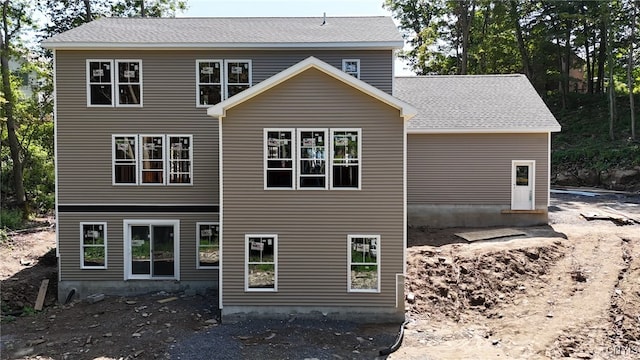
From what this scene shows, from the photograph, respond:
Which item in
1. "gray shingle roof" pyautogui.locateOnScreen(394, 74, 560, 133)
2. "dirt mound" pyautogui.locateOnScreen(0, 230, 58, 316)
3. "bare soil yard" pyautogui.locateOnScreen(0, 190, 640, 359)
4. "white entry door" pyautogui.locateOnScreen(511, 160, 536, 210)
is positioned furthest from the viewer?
"white entry door" pyautogui.locateOnScreen(511, 160, 536, 210)

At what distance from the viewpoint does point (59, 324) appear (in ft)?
43.2

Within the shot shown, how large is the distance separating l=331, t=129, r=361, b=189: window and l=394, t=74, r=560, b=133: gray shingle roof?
6285 millimetres

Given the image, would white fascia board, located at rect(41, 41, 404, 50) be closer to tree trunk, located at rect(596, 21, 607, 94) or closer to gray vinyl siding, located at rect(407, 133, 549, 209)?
gray vinyl siding, located at rect(407, 133, 549, 209)

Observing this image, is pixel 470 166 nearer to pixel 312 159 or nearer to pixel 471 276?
pixel 471 276

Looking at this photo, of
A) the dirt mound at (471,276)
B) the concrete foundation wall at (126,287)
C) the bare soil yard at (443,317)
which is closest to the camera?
the bare soil yard at (443,317)

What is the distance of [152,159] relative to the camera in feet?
50.1

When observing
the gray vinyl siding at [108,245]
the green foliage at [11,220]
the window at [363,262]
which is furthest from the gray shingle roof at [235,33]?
the green foliage at [11,220]

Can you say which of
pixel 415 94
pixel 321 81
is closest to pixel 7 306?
pixel 321 81

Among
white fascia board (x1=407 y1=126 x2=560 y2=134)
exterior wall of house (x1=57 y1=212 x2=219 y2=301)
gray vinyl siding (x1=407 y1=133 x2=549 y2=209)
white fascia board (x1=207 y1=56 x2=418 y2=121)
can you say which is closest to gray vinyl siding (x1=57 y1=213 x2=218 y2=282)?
exterior wall of house (x1=57 y1=212 x2=219 y2=301)

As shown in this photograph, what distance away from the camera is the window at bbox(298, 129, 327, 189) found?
12.7 m

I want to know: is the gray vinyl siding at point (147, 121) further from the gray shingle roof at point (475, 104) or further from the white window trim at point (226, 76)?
the gray shingle roof at point (475, 104)

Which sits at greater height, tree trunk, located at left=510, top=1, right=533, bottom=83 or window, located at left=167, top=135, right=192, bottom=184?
tree trunk, located at left=510, top=1, right=533, bottom=83

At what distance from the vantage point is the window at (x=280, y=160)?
12.6 metres

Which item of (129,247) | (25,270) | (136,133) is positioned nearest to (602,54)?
(136,133)
